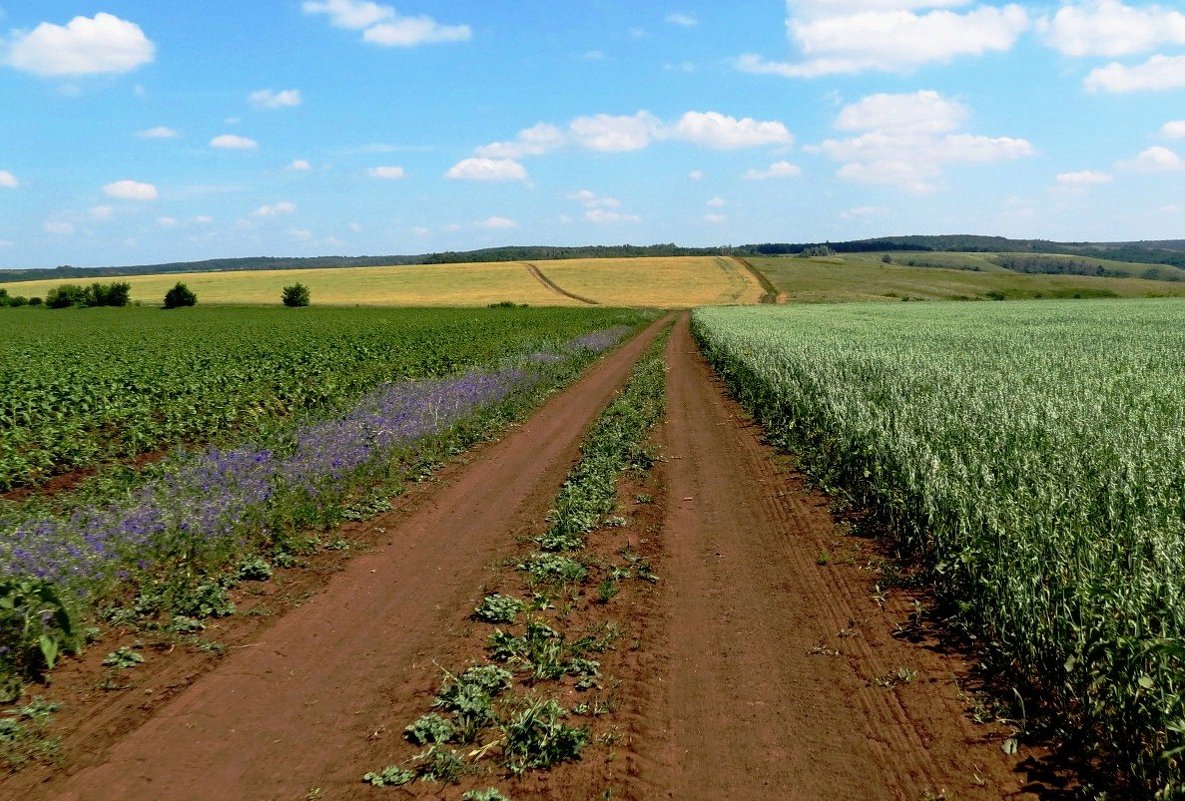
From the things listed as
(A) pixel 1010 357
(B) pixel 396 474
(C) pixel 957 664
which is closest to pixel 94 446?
(B) pixel 396 474

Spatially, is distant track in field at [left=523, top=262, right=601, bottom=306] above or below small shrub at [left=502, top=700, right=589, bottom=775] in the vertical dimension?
above

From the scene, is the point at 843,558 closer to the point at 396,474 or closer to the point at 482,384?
the point at 396,474

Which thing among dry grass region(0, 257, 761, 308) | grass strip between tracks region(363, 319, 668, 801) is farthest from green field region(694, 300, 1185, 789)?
dry grass region(0, 257, 761, 308)

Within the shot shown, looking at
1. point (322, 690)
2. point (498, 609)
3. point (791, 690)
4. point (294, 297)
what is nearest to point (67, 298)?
point (294, 297)

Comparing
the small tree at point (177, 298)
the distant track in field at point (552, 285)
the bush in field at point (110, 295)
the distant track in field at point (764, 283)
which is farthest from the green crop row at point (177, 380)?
the distant track in field at point (764, 283)

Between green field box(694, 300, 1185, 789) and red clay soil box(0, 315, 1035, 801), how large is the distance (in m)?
0.69

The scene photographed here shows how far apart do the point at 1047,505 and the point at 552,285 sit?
113m

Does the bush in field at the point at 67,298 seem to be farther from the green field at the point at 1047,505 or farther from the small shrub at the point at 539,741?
the small shrub at the point at 539,741

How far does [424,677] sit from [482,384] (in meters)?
15.9

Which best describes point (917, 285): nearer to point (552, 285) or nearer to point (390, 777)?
point (552, 285)

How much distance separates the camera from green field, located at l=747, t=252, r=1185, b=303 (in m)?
107

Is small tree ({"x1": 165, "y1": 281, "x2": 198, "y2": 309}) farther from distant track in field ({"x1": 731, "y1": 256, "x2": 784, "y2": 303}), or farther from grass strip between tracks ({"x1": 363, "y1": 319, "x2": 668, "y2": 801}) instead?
grass strip between tracks ({"x1": 363, "y1": 319, "x2": 668, "y2": 801})

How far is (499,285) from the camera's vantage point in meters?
118

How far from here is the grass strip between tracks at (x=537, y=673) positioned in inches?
189
